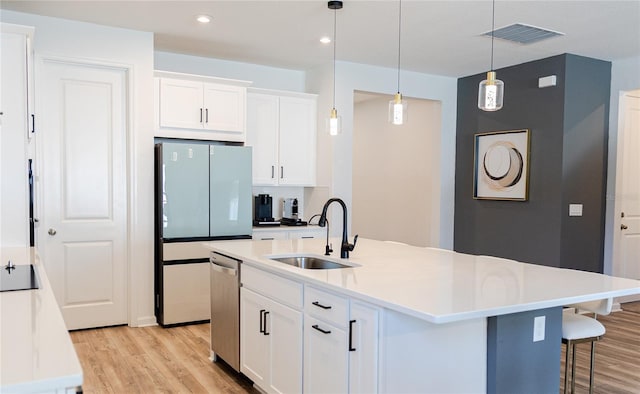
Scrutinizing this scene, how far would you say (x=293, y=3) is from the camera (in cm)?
374

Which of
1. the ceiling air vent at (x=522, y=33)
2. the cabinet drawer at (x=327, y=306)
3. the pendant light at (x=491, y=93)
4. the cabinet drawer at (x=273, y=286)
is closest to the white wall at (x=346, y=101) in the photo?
the ceiling air vent at (x=522, y=33)

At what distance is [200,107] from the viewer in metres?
4.84

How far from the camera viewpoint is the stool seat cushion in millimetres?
2596

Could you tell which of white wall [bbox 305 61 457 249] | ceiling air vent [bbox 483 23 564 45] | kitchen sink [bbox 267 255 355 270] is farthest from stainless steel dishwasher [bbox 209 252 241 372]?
ceiling air vent [bbox 483 23 564 45]

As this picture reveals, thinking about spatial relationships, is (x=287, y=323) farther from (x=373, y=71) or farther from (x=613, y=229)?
(x=613, y=229)

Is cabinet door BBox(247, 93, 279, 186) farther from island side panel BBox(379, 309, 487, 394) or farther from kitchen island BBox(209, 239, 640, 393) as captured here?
island side panel BBox(379, 309, 487, 394)

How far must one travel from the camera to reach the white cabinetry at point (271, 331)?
2.60 metres

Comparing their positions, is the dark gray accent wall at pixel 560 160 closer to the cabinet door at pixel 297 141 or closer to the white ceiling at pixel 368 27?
the white ceiling at pixel 368 27

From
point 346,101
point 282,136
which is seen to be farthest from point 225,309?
point 346,101

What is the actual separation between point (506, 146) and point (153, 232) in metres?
3.89

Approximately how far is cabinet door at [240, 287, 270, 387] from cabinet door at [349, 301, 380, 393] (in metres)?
0.85

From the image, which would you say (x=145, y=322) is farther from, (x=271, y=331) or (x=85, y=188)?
(x=271, y=331)

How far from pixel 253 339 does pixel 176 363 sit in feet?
2.98

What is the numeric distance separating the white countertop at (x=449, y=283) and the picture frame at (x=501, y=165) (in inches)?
105
